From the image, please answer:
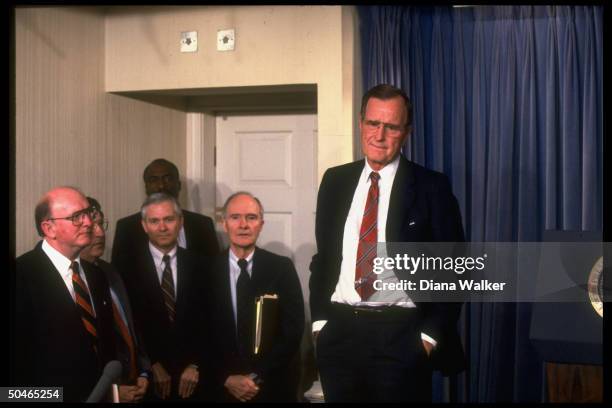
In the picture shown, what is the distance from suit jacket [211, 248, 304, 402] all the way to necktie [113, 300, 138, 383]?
1.00ft

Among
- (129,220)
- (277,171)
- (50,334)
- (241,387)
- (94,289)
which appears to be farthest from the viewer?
(277,171)

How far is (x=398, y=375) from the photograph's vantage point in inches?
113

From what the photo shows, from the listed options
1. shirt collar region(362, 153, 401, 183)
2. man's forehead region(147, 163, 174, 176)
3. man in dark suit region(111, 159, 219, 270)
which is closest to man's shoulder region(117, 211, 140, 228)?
man in dark suit region(111, 159, 219, 270)

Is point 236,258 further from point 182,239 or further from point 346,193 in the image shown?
point 346,193

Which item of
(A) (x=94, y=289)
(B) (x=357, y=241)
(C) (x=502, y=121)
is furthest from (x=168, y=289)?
(C) (x=502, y=121)

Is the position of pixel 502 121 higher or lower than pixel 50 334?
higher

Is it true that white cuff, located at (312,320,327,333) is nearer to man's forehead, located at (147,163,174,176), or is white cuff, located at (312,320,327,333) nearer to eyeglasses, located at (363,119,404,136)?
eyeglasses, located at (363,119,404,136)

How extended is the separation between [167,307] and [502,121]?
149 centimetres

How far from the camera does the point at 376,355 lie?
9.47 ft

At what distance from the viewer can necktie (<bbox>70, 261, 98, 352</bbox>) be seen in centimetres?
287

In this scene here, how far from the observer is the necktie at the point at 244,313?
3043mm

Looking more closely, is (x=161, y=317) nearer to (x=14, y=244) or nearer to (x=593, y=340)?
(x=14, y=244)

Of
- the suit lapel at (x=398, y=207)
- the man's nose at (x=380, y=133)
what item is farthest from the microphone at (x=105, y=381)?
the man's nose at (x=380, y=133)

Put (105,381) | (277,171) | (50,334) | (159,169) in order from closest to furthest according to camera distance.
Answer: (105,381) → (50,334) → (159,169) → (277,171)
